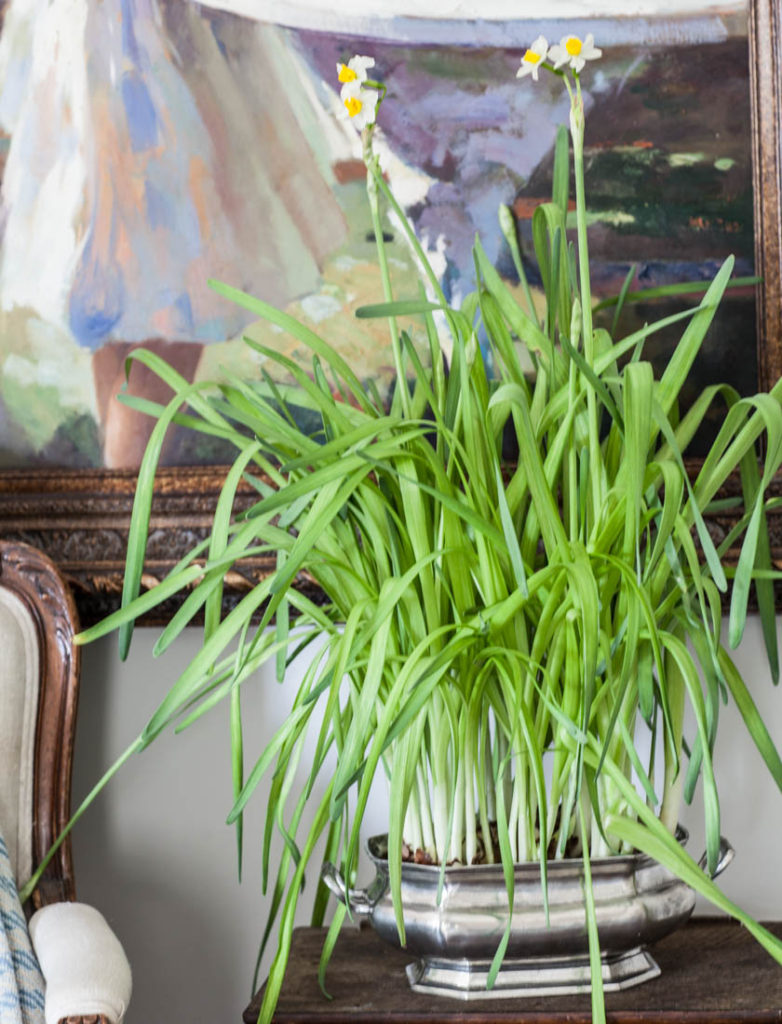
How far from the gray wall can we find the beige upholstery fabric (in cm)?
16

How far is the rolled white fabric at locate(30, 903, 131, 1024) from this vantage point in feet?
2.67

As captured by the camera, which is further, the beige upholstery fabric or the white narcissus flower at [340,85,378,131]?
the beige upholstery fabric

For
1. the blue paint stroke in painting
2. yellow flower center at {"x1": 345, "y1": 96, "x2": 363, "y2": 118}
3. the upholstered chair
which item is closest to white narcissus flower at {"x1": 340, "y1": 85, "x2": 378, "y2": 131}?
yellow flower center at {"x1": 345, "y1": 96, "x2": 363, "y2": 118}

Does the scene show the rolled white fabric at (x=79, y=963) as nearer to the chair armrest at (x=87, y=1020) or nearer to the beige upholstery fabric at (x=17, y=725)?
the chair armrest at (x=87, y=1020)

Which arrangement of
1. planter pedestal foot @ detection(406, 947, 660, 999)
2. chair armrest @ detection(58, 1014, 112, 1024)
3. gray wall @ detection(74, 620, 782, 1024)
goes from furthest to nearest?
gray wall @ detection(74, 620, 782, 1024)
planter pedestal foot @ detection(406, 947, 660, 999)
chair armrest @ detection(58, 1014, 112, 1024)

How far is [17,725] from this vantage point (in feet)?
3.74

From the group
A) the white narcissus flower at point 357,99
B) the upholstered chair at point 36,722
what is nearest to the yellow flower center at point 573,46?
the white narcissus flower at point 357,99

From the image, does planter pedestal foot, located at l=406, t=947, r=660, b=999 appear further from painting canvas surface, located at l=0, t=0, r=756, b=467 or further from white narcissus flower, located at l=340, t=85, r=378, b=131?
white narcissus flower, located at l=340, t=85, r=378, b=131

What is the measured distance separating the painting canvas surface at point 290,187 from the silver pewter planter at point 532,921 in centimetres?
65

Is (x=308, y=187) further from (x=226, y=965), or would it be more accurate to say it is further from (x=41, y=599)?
(x=226, y=965)

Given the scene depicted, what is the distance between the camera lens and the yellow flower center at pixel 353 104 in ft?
3.03

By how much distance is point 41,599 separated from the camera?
46.4 inches

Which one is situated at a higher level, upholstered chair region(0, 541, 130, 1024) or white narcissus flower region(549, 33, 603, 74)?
white narcissus flower region(549, 33, 603, 74)

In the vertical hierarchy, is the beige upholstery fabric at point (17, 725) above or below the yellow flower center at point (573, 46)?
below
